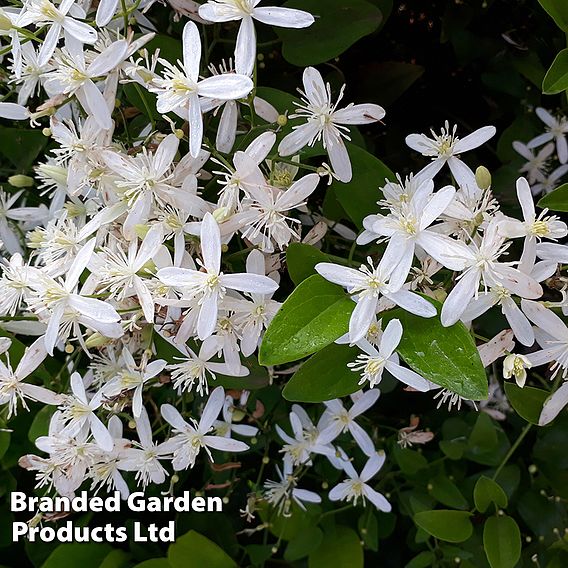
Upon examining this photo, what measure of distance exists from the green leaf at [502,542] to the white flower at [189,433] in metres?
0.28

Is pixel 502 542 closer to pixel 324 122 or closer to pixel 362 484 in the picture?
pixel 362 484

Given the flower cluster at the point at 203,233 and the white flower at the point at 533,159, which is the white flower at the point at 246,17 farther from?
the white flower at the point at 533,159

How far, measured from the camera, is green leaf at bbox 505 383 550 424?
1.91 ft

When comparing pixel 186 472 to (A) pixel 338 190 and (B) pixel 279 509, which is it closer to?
(B) pixel 279 509

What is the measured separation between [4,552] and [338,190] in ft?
2.34

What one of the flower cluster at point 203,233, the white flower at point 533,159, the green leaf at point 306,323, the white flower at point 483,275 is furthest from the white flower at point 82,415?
the white flower at point 533,159

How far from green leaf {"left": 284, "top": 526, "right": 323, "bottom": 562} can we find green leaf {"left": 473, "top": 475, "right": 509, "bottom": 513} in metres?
0.21

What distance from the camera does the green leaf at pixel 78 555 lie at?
79 cm

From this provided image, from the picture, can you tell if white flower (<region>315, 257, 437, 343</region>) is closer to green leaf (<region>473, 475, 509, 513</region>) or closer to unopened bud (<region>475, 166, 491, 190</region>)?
unopened bud (<region>475, 166, 491, 190</region>)

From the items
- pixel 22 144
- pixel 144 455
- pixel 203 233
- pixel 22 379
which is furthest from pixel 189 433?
pixel 22 144

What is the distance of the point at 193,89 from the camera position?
49 centimetres

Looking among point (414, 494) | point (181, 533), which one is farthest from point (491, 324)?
point (181, 533)

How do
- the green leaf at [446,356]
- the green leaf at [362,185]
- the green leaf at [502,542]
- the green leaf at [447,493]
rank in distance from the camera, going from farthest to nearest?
the green leaf at [447,493] → the green leaf at [502,542] → the green leaf at [362,185] → the green leaf at [446,356]

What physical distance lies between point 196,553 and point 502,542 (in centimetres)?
34
